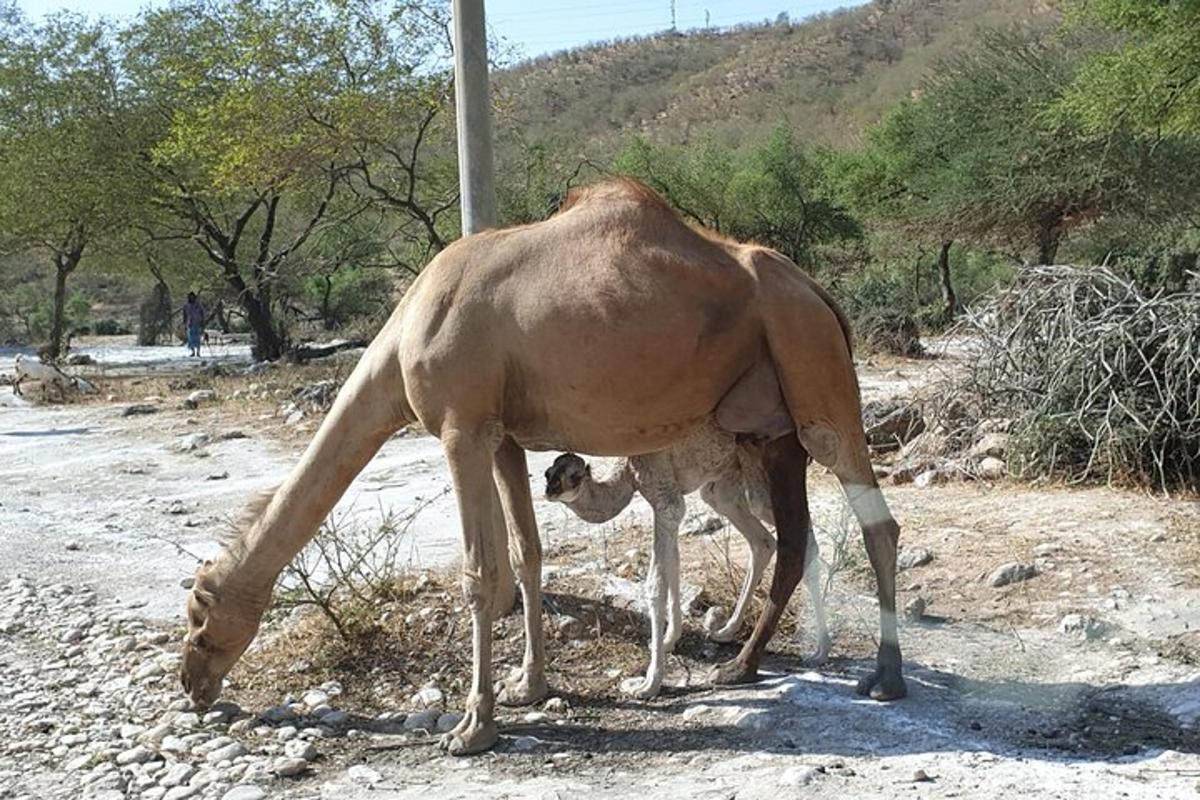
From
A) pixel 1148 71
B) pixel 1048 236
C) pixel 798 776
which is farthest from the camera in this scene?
pixel 1048 236

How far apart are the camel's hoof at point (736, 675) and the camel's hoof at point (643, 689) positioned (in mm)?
281

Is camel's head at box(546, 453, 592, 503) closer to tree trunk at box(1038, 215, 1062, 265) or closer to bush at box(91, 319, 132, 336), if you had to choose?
tree trunk at box(1038, 215, 1062, 265)

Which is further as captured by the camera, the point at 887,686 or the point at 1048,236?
the point at 1048,236

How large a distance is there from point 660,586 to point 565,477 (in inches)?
27.5

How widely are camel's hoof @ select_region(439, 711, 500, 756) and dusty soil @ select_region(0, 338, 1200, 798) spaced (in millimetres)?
75

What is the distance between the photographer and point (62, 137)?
2653 centimetres

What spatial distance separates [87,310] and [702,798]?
169ft

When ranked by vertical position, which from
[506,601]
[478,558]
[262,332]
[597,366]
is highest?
→ [262,332]

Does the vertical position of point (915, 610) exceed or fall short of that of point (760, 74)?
it falls short

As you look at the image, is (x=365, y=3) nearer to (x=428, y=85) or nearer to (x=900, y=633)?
(x=428, y=85)

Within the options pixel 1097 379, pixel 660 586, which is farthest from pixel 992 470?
pixel 660 586

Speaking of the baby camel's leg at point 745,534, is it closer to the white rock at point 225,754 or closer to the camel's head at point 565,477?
the camel's head at point 565,477

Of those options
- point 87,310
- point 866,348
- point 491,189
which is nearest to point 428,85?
point 866,348

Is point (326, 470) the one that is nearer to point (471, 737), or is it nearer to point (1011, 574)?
point (471, 737)
